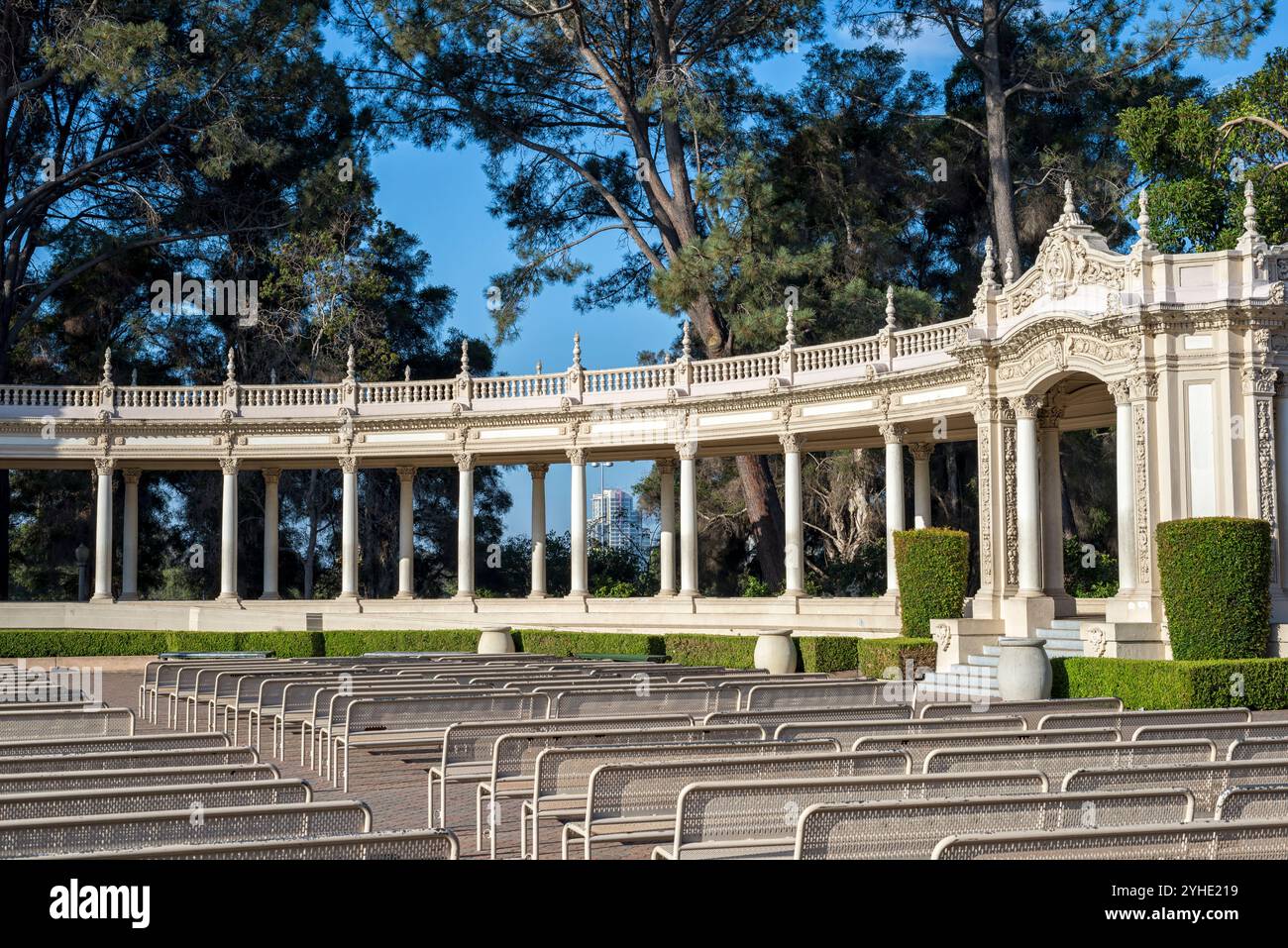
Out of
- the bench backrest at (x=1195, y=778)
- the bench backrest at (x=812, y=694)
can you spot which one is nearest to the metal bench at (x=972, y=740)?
the bench backrest at (x=1195, y=778)

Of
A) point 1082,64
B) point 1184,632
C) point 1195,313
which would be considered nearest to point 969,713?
point 1184,632

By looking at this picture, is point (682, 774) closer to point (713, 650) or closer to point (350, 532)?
point (713, 650)

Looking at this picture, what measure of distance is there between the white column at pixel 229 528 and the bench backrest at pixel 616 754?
41.1m

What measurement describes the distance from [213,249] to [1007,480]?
131 ft

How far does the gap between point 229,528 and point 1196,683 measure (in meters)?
35.0

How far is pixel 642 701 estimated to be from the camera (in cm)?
1616

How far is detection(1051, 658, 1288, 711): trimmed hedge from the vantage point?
25.1m

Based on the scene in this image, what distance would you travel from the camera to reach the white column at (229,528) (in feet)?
163

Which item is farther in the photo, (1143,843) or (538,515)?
(538,515)

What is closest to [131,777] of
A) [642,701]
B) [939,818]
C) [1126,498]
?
[939,818]

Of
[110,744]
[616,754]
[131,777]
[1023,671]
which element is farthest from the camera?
[1023,671]

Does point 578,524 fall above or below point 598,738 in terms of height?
above

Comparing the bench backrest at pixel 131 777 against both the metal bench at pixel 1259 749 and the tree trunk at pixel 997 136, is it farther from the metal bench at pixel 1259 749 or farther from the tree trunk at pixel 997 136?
the tree trunk at pixel 997 136

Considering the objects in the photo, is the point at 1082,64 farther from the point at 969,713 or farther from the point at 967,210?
the point at 969,713
